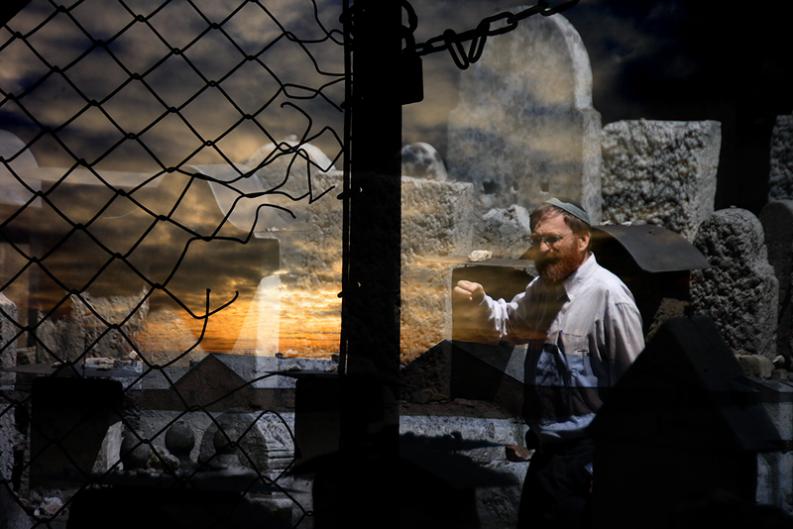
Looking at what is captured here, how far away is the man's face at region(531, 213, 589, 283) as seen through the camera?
2.40m

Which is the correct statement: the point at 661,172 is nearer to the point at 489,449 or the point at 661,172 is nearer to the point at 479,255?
the point at 479,255

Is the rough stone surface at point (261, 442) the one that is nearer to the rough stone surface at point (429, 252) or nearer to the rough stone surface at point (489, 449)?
the rough stone surface at point (489, 449)

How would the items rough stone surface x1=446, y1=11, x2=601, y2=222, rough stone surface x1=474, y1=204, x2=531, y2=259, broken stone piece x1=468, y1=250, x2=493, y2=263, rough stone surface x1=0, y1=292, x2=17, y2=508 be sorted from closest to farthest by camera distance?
rough stone surface x1=0, y1=292, x2=17, y2=508
broken stone piece x1=468, y1=250, x2=493, y2=263
rough stone surface x1=474, y1=204, x2=531, y2=259
rough stone surface x1=446, y1=11, x2=601, y2=222

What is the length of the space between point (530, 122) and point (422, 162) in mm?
1403

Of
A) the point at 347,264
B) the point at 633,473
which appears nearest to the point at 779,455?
the point at 633,473

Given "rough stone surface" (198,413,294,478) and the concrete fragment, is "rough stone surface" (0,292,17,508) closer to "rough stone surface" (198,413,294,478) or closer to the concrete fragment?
"rough stone surface" (198,413,294,478)

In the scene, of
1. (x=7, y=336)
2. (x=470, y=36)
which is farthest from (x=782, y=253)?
(x=470, y=36)

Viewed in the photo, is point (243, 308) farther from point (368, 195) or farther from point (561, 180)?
point (561, 180)

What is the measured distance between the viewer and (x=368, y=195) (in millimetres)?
1097

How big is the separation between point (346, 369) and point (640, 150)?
6724 millimetres

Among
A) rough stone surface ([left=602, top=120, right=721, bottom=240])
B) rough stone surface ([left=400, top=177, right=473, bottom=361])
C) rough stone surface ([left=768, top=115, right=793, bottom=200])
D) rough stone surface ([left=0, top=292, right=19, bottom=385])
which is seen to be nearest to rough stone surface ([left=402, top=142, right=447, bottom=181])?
rough stone surface ([left=400, top=177, right=473, bottom=361])

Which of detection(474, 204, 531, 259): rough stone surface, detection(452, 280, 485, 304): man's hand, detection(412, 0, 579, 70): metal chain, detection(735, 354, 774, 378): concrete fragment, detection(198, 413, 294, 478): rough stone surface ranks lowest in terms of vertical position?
detection(198, 413, 294, 478): rough stone surface

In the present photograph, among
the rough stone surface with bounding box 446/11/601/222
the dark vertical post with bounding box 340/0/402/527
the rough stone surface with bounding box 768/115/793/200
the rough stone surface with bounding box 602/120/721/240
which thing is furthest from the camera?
the rough stone surface with bounding box 446/11/601/222

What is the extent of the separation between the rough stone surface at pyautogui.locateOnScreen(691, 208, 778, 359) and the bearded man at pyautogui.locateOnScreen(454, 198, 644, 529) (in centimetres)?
285
